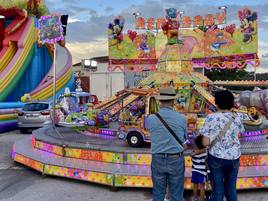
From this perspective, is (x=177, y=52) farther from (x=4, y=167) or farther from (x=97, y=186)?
(x=4, y=167)

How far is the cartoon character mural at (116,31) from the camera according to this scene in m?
20.7

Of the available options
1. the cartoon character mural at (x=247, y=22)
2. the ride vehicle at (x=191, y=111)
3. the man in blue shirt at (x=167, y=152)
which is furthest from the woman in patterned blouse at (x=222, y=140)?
the cartoon character mural at (x=247, y=22)

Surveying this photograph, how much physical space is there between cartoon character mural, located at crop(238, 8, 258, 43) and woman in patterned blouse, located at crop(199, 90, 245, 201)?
615 inches

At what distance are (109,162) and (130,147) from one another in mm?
908

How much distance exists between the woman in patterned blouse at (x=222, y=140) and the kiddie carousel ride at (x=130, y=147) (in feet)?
5.86

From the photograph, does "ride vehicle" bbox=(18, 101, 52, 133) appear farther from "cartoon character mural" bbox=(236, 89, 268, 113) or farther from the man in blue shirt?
the man in blue shirt

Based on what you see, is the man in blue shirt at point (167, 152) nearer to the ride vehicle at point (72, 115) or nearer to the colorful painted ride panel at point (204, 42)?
the ride vehicle at point (72, 115)

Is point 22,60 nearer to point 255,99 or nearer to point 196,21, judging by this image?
point 196,21

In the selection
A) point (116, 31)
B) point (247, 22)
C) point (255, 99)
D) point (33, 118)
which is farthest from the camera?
point (116, 31)

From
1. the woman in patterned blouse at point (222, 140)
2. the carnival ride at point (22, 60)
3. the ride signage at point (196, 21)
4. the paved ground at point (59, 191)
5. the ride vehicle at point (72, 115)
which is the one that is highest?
the ride signage at point (196, 21)

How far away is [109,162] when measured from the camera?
684 cm

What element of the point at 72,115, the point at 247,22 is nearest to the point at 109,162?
the point at 72,115

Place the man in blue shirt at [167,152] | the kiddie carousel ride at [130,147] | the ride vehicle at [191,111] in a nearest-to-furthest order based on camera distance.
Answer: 1. the man in blue shirt at [167,152]
2. the kiddie carousel ride at [130,147]
3. the ride vehicle at [191,111]

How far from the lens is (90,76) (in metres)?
35.1
